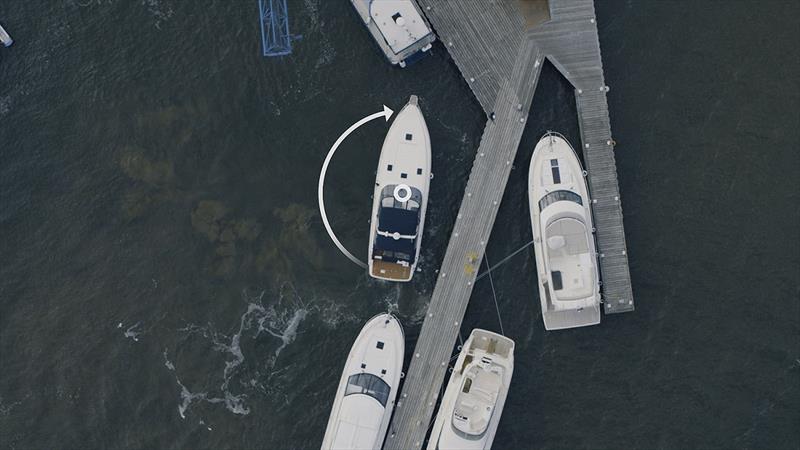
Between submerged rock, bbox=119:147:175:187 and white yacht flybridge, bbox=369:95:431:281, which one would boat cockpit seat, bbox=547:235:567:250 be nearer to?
white yacht flybridge, bbox=369:95:431:281

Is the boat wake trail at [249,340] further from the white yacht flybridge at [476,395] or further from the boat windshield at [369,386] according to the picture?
the white yacht flybridge at [476,395]

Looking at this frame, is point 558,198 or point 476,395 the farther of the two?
point 558,198

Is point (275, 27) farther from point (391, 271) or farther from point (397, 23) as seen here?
point (391, 271)

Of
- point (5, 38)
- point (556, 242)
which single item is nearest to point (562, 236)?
point (556, 242)

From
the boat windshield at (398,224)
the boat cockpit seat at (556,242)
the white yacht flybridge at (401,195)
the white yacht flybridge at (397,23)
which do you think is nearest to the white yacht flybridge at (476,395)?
the white yacht flybridge at (401,195)

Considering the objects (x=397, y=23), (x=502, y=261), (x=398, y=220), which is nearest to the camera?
(x=397, y=23)

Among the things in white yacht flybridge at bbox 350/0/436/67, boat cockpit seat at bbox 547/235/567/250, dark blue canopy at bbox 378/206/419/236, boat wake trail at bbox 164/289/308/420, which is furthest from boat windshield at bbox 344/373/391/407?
white yacht flybridge at bbox 350/0/436/67

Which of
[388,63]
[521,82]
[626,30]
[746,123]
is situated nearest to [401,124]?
[388,63]
